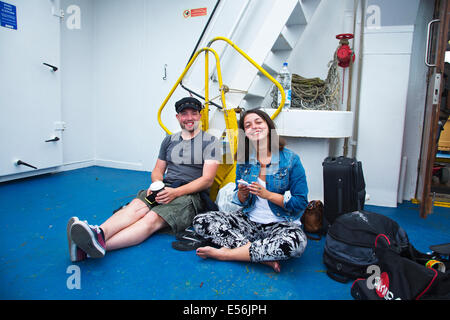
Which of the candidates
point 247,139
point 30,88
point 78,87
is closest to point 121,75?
point 78,87

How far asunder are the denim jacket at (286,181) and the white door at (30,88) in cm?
287

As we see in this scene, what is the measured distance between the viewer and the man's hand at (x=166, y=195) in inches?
A: 81.0

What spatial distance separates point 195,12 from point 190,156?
233cm

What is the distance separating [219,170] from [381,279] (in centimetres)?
146

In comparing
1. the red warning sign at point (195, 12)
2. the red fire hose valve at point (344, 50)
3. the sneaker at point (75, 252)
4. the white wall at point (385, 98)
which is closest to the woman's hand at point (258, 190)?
the sneaker at point (75, 252)

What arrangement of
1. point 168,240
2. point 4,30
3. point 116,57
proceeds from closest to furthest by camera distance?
1. point 168,240
2. point 4,30
3. point 116,57

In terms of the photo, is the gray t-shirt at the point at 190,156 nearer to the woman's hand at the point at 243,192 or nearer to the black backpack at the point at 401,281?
the woman's hand at the point at 243,192

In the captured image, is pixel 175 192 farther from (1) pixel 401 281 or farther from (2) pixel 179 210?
(1) pixel 401 281

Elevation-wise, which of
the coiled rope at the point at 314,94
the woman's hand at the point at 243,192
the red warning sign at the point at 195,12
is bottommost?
the woman's hand at the point at 243,192

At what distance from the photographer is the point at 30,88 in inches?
134

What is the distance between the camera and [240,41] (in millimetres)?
2744

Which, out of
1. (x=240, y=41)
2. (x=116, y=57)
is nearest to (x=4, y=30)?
(x=116, y=57)

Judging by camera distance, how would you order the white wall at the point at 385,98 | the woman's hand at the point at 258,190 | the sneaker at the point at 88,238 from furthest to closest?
the white wall at the point at 385,98, the woman's hand at the point at 258,190, the sneaker at the point at 88,238
